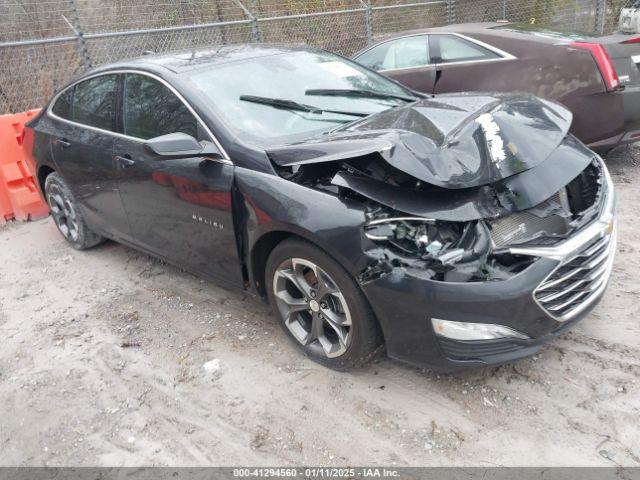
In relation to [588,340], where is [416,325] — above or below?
above

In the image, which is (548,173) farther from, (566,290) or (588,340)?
(588,340)

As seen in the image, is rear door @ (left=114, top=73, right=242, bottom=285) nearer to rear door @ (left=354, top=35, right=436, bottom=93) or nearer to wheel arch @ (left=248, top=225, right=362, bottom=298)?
wheel arch @ (left=248, top=225, right=362, bottom=298)

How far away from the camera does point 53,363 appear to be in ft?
12.0

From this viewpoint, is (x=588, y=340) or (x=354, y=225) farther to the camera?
(x=588, y=340)

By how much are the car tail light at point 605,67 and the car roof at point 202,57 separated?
8.94ft

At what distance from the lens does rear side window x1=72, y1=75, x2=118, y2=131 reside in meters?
4.31

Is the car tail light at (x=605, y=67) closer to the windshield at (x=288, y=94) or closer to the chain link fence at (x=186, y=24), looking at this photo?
the windshield at (x=288, y=94)

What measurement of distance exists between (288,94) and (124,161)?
131 cm

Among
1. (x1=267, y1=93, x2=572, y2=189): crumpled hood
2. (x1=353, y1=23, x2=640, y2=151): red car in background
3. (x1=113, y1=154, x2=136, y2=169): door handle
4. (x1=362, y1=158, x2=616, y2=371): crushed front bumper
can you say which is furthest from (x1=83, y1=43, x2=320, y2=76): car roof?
(x1=353, y1=23, x2=640, y2=151): red car in background

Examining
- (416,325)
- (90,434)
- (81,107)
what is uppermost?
(81,107)

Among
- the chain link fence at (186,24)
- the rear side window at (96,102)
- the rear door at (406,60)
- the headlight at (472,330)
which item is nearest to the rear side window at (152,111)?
the rear side window at (96,102)

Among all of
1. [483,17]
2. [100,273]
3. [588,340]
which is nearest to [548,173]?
[588,340]

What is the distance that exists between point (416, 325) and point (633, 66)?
4231 mm

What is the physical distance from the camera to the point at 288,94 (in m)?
3.73
